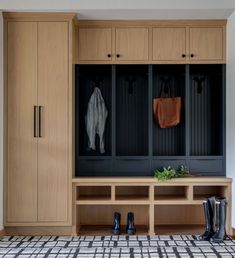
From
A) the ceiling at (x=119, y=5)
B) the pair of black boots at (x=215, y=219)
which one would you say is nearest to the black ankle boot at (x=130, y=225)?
the pair of black boots at (x=215, y=219)

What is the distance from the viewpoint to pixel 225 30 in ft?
17.2

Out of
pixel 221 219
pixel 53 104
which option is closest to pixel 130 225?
pixel 221 219

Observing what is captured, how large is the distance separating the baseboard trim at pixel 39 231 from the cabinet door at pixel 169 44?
2149 millimetres

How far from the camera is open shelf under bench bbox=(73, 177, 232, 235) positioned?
4992 mm

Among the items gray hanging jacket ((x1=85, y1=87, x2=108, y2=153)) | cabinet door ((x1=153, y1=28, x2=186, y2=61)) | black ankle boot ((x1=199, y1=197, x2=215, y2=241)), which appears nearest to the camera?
black ankle boot ((x1=199, y1=197, x2=215, y2=241))

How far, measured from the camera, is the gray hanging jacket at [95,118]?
539cm

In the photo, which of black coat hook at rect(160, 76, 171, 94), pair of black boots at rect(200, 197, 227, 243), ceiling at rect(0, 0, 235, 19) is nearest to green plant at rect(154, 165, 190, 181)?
pair of black boots at rect(200, 197, 227, 243)

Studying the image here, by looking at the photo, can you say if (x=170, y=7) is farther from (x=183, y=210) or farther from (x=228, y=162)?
(x=183, y=210)

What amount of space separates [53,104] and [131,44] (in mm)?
1134

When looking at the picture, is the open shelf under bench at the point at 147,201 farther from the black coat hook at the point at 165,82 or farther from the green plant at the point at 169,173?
the black coat hook at the point at 165,82

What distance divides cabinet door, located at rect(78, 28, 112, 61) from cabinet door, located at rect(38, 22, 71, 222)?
0.35 meters

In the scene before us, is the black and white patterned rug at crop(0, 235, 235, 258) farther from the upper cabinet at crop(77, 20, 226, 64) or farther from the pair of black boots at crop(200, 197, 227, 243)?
the upper cabinet at crop(77, 20, 226, 64)

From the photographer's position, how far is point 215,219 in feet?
15.8

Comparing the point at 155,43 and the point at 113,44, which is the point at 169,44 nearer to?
the point at 155,43
